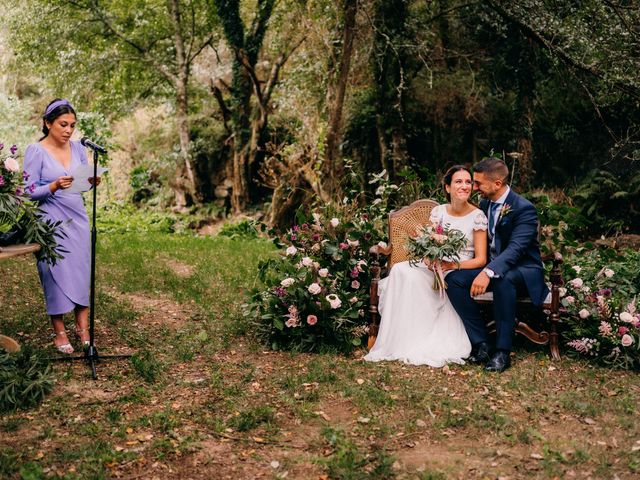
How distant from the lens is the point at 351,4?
36.3 ft

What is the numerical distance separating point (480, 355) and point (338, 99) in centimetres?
749

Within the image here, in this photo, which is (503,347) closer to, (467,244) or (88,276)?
(467,244)

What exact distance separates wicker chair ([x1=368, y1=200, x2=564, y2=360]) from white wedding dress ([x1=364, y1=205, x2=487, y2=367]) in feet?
0.70

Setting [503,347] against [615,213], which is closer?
[503,347]

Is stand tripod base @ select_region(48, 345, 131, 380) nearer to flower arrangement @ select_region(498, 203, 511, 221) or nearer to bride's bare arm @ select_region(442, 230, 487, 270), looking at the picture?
bride's bare arm @ select_region(442, 230, 487, 270)

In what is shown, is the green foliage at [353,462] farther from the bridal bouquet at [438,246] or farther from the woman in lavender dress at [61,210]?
the woman in lavender dress at [61,210]

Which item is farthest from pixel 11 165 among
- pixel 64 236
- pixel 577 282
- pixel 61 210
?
pixel 577 282

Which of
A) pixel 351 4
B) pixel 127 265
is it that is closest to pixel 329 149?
pixel 351 4

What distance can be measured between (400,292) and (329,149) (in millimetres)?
7315

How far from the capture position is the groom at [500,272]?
5.12 metres

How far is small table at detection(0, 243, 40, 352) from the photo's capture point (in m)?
4.48

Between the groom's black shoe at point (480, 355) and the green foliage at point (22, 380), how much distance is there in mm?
3207

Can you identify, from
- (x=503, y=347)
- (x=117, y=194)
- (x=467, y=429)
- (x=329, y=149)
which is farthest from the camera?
(x=117, y=194)

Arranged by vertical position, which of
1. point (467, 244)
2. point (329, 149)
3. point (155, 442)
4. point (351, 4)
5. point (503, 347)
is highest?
point (351, 4)
